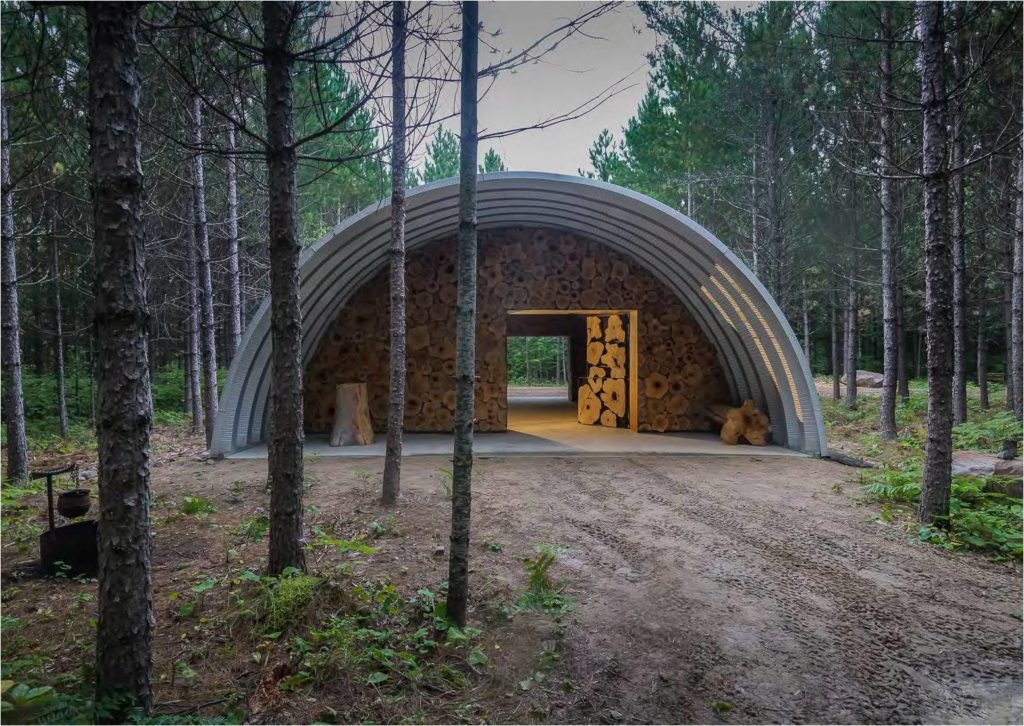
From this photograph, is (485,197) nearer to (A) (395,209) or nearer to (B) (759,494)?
(A) (395,209)

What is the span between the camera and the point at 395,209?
18.4 ft

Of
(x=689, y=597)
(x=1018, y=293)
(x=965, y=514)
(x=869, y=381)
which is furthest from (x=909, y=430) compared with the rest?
(x=869, y=381)

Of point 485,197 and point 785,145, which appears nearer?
point 485,197

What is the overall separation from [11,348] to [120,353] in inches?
238

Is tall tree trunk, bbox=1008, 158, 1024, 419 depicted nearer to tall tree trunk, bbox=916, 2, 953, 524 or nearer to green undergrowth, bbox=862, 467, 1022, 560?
green undergrowth, bbox=862, 467, 1022, 560

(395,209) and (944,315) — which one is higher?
(395,209)

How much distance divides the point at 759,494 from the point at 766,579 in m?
2.45

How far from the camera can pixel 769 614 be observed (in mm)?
3416

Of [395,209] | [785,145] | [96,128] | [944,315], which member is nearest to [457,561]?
[96,128]

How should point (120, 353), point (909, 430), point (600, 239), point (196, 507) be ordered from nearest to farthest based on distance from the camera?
point (120, 353)
point (196, 507)
point (600, 239)
point (909, 430)

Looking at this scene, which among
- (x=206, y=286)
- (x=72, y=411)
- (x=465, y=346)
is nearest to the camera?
(x=465, y=346)

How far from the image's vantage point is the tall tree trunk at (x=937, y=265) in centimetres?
475

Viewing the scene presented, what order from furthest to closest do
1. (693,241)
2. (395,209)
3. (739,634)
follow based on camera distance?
(693,241) → (395,209) → (739,634)

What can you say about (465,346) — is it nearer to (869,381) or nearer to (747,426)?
(747,426)
